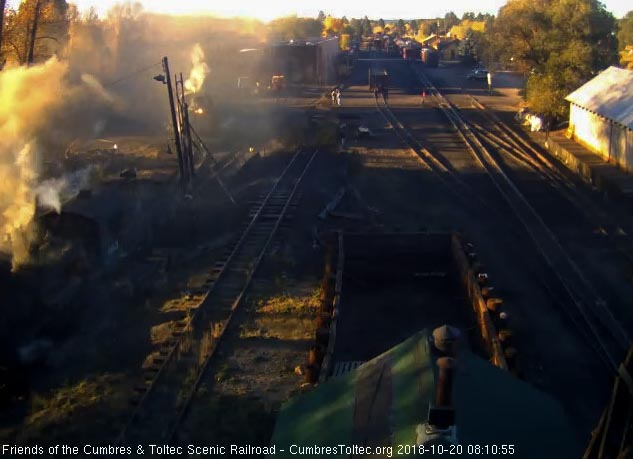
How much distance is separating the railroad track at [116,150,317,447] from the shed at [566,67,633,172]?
10.5 metres

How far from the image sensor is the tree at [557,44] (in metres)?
29.2

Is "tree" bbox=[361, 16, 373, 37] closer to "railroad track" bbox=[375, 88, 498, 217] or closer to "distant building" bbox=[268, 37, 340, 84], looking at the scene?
"distant building" bbox=[268, 37, 340, 84]

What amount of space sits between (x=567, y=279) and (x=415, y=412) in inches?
348

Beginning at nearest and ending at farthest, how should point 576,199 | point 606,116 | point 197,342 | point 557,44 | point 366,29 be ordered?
1. point 197,342
2. point 576,199
3. point 606,116
4. point 557,44
5. point 366,29

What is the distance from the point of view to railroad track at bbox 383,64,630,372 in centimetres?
998

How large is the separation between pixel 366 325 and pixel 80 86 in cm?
2570

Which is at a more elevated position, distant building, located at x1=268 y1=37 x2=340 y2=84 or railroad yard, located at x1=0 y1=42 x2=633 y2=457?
distant building, located at x1=268 y1=37 x2=340 y2=84

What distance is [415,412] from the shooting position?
4594 millimetres

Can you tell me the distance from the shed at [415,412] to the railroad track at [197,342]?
3.22m

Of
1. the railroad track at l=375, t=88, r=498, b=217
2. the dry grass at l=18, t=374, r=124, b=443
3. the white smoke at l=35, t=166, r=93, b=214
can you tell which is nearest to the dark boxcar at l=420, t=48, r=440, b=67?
the railroad track at l=375, t=88, r=498, b=217

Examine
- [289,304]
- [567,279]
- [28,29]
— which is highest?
[28,29]

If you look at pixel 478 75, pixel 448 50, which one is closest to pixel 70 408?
pixel 478 75

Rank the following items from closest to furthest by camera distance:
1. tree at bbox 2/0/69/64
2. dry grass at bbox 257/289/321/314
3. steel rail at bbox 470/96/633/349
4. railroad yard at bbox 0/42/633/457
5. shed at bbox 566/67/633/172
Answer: railroad yard at bbox 0/42/633/457 < steel rail at bbox 470/96/633/349 < dry grass at bbox 257/289/321/314 < shed at bbox 566/67/633/172 < tree at bbox 2/0/69/64

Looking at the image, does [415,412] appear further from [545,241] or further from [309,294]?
[545,241]
